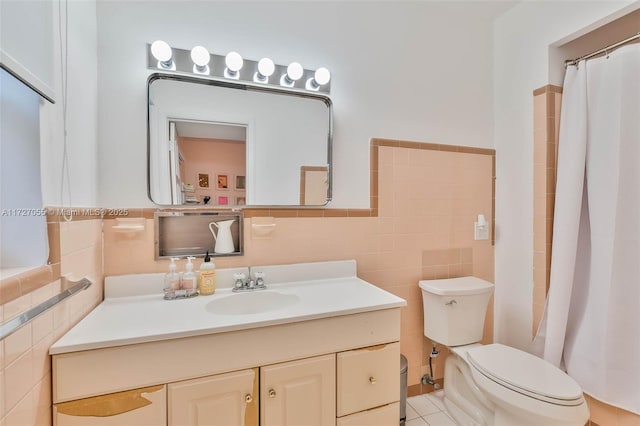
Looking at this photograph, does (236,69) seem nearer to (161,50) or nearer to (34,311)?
(161,50)

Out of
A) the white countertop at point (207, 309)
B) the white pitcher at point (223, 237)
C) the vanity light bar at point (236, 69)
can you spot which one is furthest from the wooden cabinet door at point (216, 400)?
the vanity light bar at point (236, 69)

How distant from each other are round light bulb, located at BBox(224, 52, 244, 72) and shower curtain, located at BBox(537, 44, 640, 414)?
1742 mm

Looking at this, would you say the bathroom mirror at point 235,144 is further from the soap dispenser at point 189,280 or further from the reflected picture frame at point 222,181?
the soap dispenser at point 189,280

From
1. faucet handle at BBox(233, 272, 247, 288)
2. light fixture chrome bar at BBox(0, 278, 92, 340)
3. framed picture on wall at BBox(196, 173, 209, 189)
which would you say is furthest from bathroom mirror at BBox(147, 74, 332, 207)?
light fixture chrome bar at BBox(0, 278, 92, 340)

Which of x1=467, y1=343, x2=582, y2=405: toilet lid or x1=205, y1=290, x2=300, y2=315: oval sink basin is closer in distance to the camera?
x1=467, y1=343, x2=582, y2=405: toilet lid

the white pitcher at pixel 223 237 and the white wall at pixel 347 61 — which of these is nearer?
the white wall at pixel 347 61

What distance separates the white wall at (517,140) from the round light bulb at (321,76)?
1.22 meters

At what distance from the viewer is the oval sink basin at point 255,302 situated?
1.31 m

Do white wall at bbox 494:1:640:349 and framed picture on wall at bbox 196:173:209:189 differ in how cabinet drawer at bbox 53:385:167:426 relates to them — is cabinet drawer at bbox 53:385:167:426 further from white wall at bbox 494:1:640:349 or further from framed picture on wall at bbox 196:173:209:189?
white wall at bbox 494:1:640:349

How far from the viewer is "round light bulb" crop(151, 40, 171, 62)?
1296 millimetres

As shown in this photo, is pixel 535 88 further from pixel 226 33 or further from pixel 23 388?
pixel 23 388

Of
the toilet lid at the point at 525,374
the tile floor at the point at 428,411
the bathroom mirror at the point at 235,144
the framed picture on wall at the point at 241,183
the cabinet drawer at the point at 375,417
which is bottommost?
the tile floor at the point at 428,411

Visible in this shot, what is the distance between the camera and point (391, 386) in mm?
1216

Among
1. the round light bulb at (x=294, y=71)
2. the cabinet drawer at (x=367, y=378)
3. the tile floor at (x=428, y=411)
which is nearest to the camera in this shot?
the cabinet drawer at (x=367, y=378)
